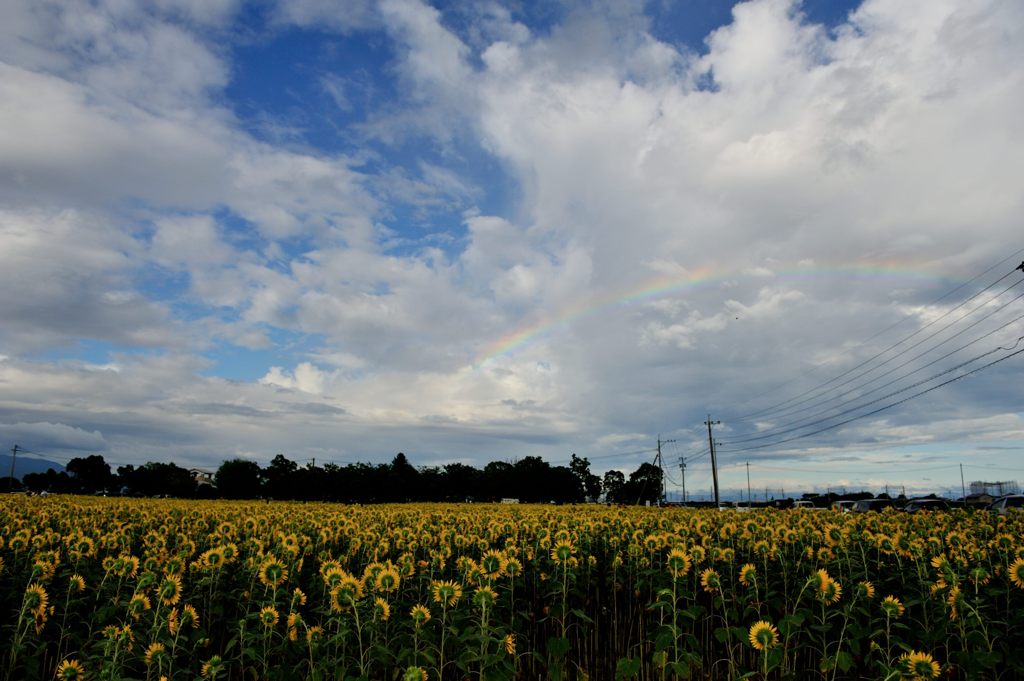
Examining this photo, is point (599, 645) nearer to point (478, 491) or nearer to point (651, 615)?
point (651, 615)

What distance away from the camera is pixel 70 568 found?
9812mm

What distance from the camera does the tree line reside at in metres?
81.5

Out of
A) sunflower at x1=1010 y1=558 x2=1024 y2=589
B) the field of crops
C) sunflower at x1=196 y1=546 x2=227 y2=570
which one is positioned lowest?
the field of crops

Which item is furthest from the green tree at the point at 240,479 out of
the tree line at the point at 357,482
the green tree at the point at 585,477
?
the green tree at the point at 585,477

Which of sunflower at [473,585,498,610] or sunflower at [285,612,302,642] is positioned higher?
sunflower at [473,585,498,610]

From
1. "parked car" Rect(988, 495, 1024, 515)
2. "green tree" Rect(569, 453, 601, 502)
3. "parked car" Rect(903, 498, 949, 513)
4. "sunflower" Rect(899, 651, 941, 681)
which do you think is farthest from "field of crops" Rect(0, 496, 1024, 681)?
"green tree" Rect(569, 453, 601, 502)

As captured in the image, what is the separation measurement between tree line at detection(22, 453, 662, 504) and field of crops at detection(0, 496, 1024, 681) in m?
69.1

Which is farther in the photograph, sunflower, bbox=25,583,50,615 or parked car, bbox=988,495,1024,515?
parked car, bbox=988,495,1024,515

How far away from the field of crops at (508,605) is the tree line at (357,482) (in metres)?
69.1

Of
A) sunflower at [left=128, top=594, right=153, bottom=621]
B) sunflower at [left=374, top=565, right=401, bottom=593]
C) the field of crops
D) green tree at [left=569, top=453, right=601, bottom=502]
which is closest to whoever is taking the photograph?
sunflower at [left=128, top=594, right=153, bottom=621]

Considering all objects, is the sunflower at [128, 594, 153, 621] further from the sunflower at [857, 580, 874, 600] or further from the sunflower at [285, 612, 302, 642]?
the sunflower at [857, 580, 874, 600]

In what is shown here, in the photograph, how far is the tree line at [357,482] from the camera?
267 feet

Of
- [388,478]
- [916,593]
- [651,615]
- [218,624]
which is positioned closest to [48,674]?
[218,624]

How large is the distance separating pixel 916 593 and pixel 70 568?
39.4ft
